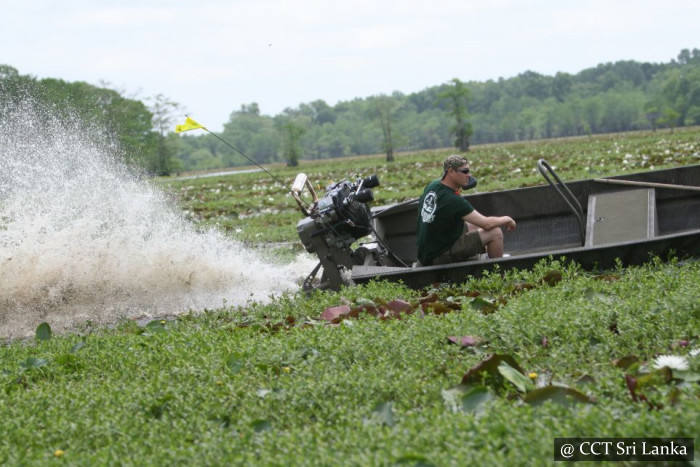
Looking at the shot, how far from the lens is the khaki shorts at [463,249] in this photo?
8.99 meters

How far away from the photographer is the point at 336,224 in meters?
9.12

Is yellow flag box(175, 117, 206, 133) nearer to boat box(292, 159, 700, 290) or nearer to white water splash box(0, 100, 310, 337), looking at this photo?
boat box(292, 159, 700, 290)

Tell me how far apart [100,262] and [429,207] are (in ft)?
13.4

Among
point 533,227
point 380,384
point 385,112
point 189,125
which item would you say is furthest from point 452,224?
point 385,112

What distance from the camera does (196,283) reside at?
34.7 feet

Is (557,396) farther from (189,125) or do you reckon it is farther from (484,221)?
(189,125)

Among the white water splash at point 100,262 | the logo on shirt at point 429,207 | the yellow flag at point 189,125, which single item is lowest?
the white water splash at point 100,262

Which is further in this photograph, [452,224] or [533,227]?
[533,227]

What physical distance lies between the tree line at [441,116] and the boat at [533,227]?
3693 cm

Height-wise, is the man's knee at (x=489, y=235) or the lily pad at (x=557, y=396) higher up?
the man's knee at (x=489, y=235)

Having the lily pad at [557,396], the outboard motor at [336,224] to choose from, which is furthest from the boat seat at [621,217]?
the lily pad at [557,396]

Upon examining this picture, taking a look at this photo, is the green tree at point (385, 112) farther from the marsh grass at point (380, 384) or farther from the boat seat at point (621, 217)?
the marsh grass at point (380, 384)

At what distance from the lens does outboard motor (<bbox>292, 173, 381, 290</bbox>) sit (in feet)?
29.8

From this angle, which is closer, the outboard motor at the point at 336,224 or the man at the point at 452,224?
the man at the point at 452,224
